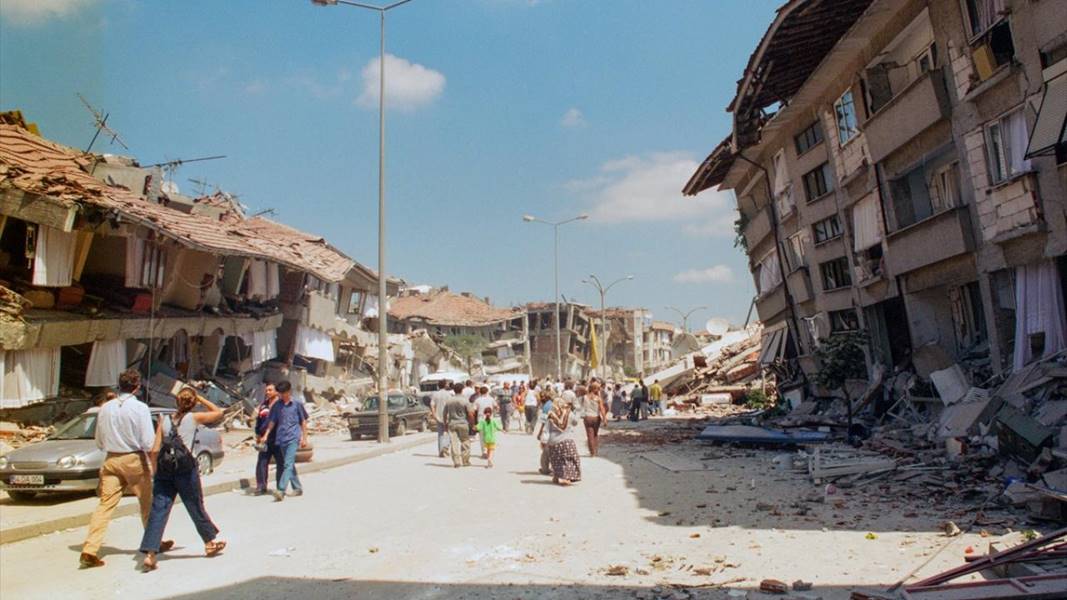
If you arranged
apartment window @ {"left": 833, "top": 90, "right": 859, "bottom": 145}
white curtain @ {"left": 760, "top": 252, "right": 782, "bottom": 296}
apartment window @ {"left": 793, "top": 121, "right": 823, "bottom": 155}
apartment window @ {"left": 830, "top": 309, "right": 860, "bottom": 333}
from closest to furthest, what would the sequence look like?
apartment window @ {"left": 833, "top": 90, "right": 859, "bottom": 145}, apartment window @ {"left": 830, "top": 309, "right": 860, "bottom": 333}, apartment window @ {"left": 793, "top": 121, "right": 823, "bottom": 155}, white curtain @ {"left": 760, "top": 252, "right": 782, "bottom": 296}

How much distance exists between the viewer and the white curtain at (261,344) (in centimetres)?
2550

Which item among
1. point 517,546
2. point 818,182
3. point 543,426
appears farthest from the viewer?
point 818,182

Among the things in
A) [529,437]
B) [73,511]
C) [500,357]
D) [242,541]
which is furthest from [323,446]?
[500,357]

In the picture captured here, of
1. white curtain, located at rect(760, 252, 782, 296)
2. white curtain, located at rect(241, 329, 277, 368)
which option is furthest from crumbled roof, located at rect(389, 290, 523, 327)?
white curtain, located at rect(760, 252, 782, 296)

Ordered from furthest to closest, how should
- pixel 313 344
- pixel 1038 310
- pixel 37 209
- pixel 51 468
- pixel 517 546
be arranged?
pixel 313 344 < pixel 37 209 < pixel 1038 310 < pixel 51 468 < pixel 517 546

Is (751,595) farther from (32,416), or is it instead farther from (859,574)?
(32,416)

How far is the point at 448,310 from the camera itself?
67.1 m

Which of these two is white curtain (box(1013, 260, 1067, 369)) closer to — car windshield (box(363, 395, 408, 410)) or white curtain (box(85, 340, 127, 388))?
car windshield (box(363, 395, 408, 410))

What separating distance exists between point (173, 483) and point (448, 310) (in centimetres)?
6014

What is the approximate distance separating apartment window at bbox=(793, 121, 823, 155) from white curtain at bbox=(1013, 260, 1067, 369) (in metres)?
9.81

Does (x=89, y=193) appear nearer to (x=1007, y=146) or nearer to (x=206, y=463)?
(x=206, y=463)

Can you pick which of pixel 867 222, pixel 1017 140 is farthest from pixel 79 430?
pixel 867 222

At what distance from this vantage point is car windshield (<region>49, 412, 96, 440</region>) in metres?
12.2

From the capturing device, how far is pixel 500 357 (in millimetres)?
69000
